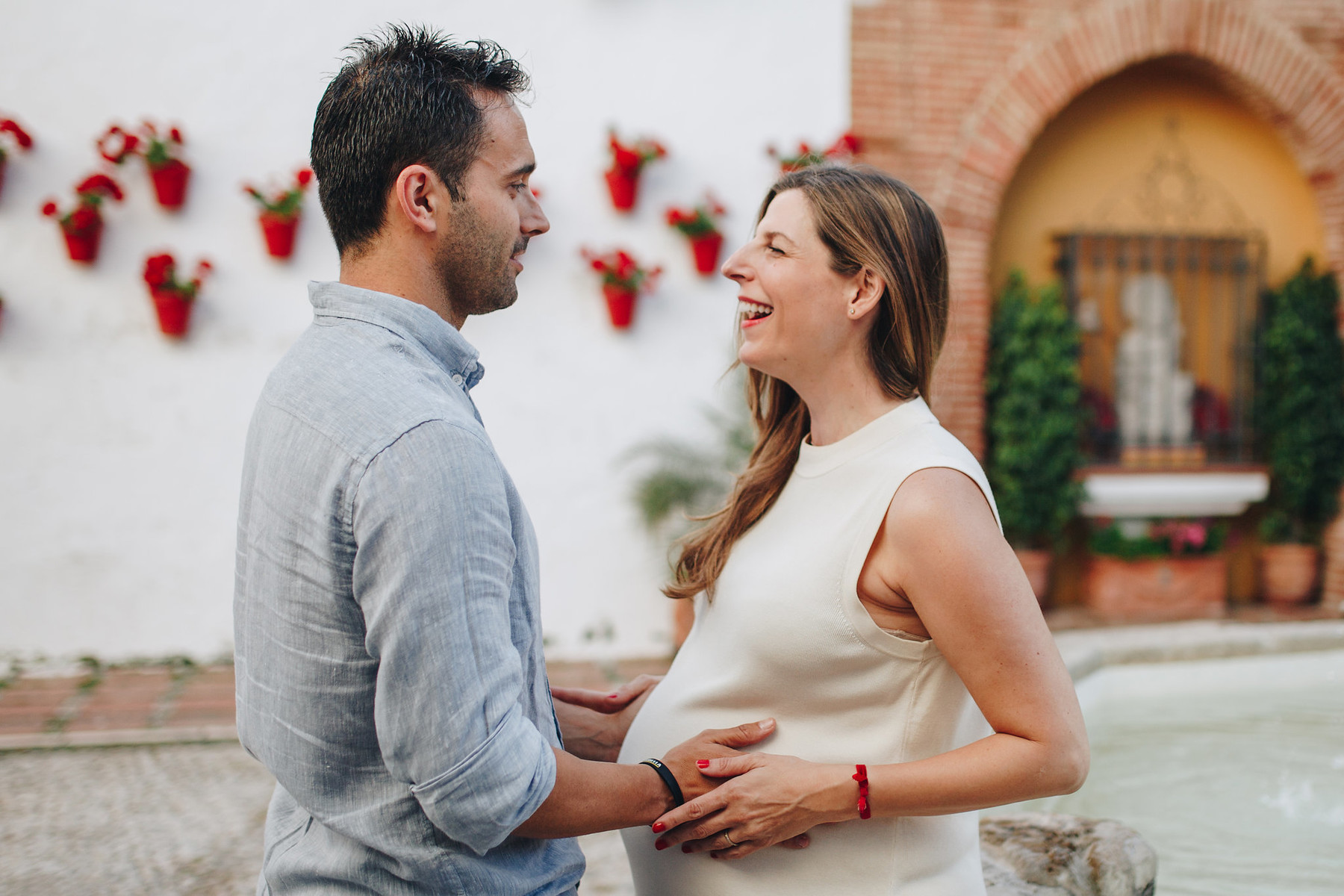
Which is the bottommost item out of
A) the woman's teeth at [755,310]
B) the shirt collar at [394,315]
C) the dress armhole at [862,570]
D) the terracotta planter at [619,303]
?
the dress armhole at [862,570]

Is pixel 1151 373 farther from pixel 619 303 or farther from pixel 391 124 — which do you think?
pixel 391 124

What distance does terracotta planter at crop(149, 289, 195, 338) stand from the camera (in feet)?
15.4

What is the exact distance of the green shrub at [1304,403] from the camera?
6.04m

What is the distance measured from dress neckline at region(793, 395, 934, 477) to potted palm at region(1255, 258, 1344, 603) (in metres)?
5.56

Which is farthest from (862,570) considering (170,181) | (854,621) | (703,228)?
(170,181)

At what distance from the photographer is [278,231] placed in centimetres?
480

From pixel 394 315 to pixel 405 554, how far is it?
331 mm

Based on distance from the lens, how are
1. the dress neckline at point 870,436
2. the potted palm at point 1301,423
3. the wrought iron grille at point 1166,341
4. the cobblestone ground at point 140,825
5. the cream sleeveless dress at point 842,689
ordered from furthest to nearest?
the wrought iron grille at point 1166,341
the potted palm at point 1301,423
the cobblestone ground at point 140,825
the dress neckline at point 870,436
the cream sleeveless dress at point 842,689

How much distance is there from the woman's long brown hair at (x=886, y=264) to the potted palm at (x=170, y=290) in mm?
3856

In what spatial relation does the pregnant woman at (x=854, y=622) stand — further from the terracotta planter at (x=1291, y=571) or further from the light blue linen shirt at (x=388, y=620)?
the terracotta planter at (x=1291, y=571)

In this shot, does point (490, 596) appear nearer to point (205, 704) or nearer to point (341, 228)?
point (341, 228)

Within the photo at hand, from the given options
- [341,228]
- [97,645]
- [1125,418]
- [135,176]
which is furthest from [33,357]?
[1125,418]

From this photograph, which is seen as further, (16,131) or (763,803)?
(16,131)

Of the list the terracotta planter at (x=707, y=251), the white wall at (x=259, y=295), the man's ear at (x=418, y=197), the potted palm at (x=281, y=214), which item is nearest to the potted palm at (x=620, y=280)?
the white wall at (x=259, y=295)
